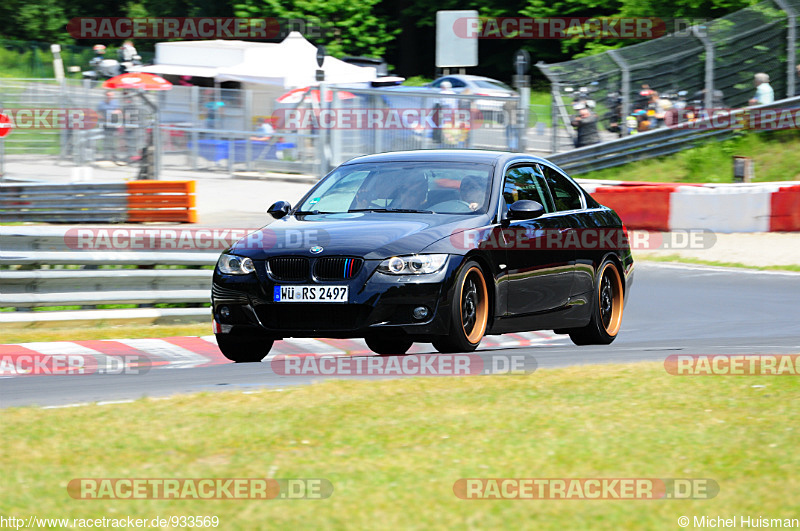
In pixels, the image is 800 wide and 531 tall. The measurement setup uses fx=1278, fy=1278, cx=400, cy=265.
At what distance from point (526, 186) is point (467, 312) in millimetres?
1549

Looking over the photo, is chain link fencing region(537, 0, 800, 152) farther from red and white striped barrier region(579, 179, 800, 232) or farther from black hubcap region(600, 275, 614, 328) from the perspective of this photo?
black hubcap region(600, 275, 614, 328)

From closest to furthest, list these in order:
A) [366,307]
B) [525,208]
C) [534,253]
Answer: [366,307]
[525,208]
[534,253]

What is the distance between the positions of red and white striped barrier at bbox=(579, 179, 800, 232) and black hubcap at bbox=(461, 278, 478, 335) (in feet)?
38.1

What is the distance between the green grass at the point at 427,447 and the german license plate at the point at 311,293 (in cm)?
96

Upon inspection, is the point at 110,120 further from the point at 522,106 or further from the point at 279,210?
the point at 279,210

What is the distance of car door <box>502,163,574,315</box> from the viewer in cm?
924

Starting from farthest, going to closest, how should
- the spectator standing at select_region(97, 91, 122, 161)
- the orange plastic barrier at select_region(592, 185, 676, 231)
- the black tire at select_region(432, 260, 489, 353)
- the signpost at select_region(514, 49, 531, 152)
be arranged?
the spectator standing at select_region(97, 91, 122, 161)
the signpost at select_region(514, 49, 531, 152)
the orange plastic barrier at select_region(592, 185, 676, 231)
the black tire at select_region(432, 260, 489, 353)

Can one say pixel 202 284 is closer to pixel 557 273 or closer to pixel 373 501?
pixel 557 273

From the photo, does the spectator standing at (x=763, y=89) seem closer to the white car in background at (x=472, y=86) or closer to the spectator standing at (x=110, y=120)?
the white car in background at (x=472, y=86)

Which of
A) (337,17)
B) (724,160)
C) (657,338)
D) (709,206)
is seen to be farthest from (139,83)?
(657,338)

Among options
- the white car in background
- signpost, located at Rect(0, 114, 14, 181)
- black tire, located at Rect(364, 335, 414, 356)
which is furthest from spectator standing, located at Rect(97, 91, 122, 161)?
black tire, located at Rect(364, 335, 414, 356)

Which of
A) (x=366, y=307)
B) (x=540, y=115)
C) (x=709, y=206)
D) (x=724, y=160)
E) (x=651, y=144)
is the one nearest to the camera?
(x=366, y=307)

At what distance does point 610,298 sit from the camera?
10781 millimetres

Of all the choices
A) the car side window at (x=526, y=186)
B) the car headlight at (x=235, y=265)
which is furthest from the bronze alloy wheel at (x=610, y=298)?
the car headlight at (x=235, y=265)
